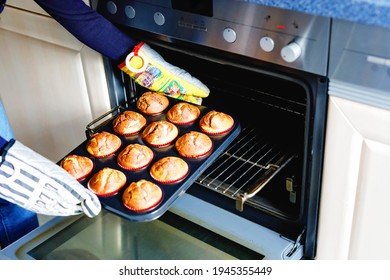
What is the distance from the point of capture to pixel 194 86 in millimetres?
1351

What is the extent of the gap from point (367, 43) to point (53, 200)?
682 millimetres

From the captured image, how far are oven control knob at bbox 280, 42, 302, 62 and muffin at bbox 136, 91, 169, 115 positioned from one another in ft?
1.35

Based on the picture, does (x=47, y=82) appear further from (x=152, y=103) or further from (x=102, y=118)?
(x=152, y=103)

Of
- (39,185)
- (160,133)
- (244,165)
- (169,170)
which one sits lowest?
(39,185)

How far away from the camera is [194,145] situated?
1.22 meters

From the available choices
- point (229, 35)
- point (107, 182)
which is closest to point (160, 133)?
point (107, 182)

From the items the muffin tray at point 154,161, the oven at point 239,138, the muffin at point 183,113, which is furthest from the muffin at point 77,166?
the muffin at point 183,113

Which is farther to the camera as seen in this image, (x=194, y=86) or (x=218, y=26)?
(x=194, y=86)

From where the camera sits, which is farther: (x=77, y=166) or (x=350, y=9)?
(x=77, y=166)

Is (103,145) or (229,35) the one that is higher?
(229,35)

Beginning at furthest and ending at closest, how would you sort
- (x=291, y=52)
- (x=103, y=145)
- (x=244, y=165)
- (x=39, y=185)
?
(x=244, y=165) → (x=103, y=145) → (x=39, y=185) → (x=291, y=52)

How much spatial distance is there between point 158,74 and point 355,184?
0.52 m
